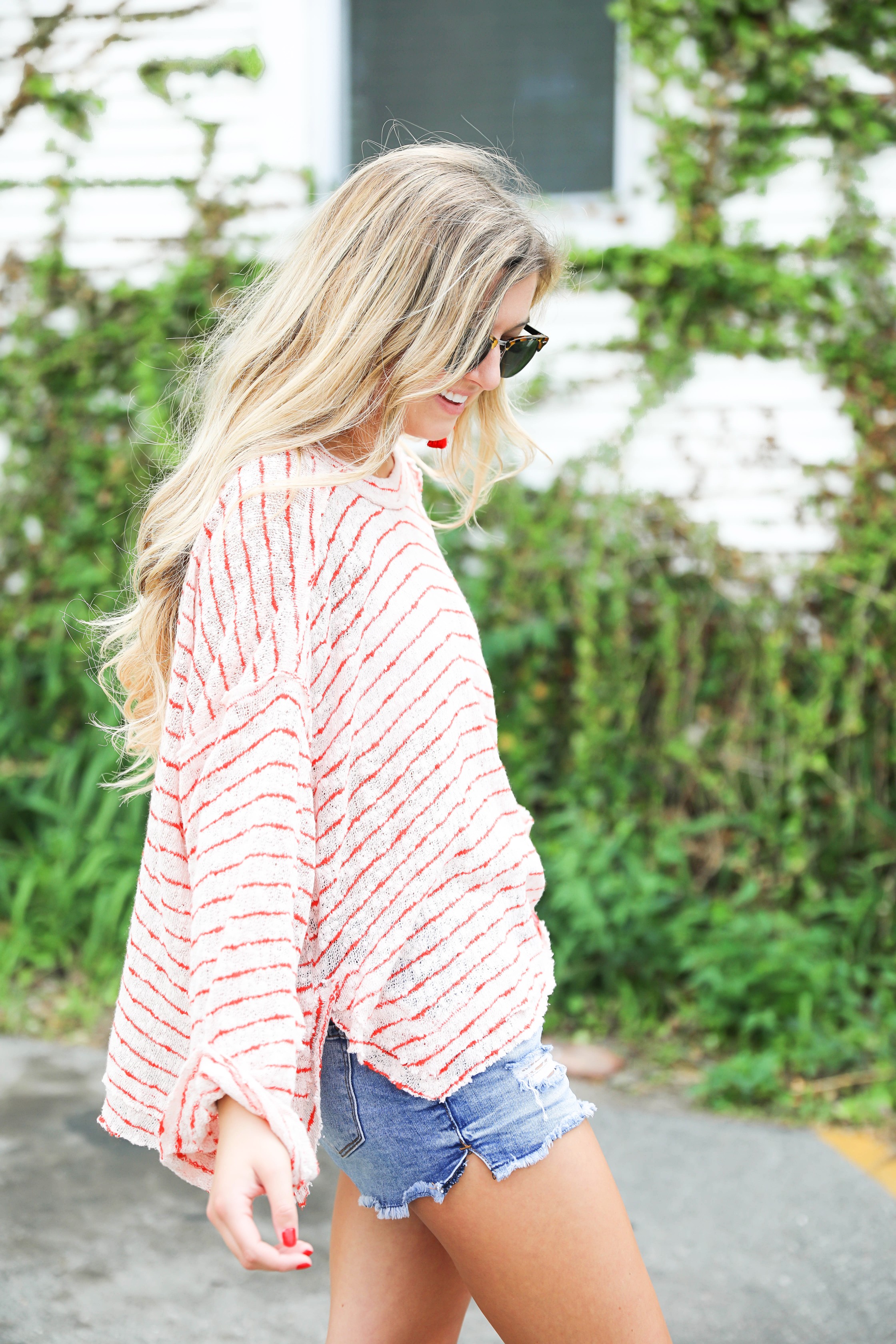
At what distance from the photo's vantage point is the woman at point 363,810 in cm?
112

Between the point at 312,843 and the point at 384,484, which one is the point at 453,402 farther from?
the point at 312,843

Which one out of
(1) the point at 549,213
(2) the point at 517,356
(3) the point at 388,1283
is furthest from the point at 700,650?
(3) the point at 388,1283

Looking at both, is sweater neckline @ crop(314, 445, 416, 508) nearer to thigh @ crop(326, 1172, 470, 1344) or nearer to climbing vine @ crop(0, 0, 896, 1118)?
thigh @ crop(326, 1172, 470, 1344)

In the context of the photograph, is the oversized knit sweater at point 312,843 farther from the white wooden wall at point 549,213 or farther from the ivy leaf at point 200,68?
the ivy leaf at point 200,68

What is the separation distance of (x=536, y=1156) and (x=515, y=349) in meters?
0.90

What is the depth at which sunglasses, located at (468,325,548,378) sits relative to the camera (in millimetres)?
1354

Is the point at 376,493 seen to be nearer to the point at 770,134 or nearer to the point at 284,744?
the point at 284,744

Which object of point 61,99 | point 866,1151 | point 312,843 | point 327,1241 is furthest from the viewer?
point 61,99

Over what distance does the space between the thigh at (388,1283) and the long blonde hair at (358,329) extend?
73 cm

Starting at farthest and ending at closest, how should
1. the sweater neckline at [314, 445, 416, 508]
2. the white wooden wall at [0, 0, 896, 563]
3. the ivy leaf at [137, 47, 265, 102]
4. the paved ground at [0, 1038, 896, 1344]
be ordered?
the ivy leaf at [137, 47, 265, 102] < the white wooden wall at [0, 0, 896, 563] < the paved ground at [0, 1038, 896, 1344] < the sweater neckline at [314, 445, 416, 508]

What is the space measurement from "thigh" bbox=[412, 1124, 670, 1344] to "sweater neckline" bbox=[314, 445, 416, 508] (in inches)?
28.1

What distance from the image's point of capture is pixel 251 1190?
0.99 metres

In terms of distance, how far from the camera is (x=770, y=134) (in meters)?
4.09

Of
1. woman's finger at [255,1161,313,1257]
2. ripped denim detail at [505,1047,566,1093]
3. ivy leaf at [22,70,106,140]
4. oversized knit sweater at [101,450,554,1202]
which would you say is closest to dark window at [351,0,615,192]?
ivy leaf at [22,70,106,140]
